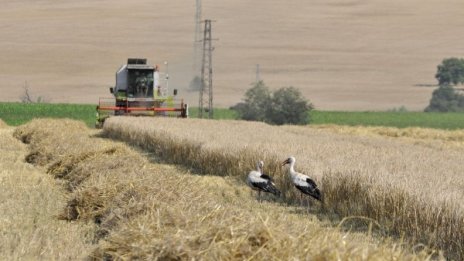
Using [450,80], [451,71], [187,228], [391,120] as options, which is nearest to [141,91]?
[187,228]

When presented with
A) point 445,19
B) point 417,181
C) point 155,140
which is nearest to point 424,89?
point 445,19

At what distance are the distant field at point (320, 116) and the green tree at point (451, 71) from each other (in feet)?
120

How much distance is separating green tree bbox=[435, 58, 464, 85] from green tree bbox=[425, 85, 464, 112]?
13126 millimetres

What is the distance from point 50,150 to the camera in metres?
21.3

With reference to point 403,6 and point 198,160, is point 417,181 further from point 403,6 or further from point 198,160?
point 403,6

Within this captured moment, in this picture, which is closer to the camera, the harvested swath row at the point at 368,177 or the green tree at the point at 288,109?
the harvested swath row at the point at 368,177

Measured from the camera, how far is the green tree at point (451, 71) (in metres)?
114

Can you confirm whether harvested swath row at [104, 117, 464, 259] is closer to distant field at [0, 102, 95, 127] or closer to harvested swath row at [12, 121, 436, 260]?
harvested swath row at [12, 121, 436, 260]

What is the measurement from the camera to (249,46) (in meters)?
135

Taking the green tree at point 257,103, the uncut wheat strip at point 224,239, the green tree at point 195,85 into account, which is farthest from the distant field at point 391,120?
the uncut wheat strip at point 224,239

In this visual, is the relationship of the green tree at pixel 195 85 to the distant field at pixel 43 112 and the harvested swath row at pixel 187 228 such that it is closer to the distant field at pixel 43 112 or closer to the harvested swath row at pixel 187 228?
the distant field at pixel 43 112

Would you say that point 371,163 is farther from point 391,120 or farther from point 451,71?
point 451,71

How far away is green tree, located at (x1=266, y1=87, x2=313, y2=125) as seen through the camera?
196 feet

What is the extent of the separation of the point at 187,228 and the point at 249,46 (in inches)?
5058
